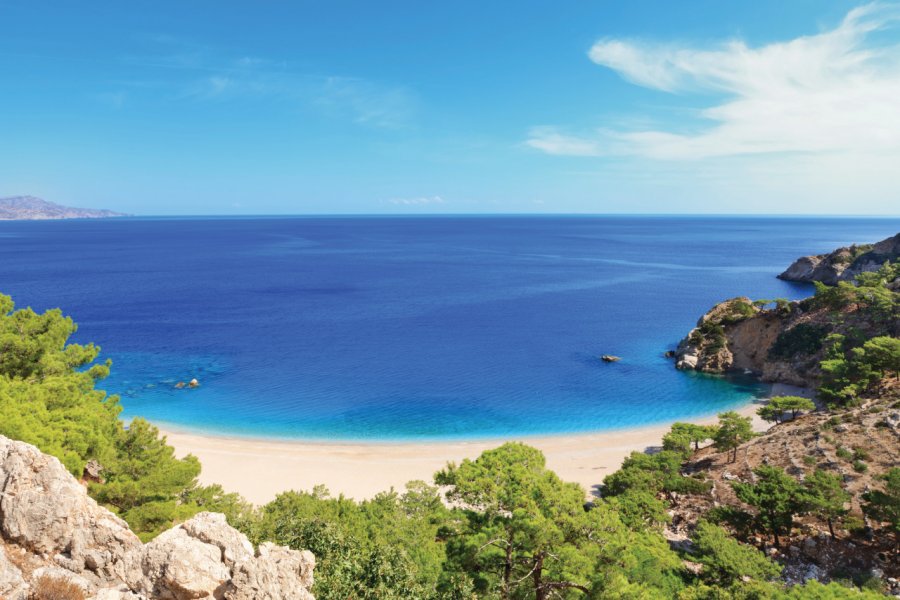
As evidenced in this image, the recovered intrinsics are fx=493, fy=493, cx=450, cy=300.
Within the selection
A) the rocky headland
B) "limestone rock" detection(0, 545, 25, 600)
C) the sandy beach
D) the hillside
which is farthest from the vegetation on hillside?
the rocky headland

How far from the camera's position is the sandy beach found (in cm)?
3834

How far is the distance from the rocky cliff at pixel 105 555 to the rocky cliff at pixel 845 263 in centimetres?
12323

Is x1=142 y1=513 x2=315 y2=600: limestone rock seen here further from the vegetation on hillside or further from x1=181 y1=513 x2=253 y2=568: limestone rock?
the vegetation on hillside

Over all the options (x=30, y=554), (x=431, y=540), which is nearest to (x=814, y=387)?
(x=431, y=540)

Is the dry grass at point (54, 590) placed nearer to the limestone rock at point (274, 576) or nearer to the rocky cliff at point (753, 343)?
the limestone rock at point (274, 576)

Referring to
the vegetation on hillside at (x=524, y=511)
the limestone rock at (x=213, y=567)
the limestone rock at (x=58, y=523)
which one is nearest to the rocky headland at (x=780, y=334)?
the vegetation on hillside at (x=524, y=511)

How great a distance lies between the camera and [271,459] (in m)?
42.2

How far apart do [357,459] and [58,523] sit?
3270cm

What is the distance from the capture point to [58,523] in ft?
38.2

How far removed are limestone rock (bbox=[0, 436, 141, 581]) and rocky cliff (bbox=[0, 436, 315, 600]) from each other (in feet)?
0.06

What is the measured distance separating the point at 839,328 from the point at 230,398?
7241 cm

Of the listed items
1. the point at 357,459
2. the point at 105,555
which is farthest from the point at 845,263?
the point at 105,555

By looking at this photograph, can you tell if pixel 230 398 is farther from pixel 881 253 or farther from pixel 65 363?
pixel 881 253

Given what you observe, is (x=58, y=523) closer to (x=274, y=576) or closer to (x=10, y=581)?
(x=10, y=581)
